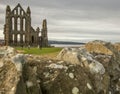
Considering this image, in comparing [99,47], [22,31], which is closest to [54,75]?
[99,47]

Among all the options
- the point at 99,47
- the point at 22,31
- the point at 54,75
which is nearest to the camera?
the point at 54,75

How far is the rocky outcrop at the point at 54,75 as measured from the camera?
294 inches

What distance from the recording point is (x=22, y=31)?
130750 mm

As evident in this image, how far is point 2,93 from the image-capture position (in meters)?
7.23

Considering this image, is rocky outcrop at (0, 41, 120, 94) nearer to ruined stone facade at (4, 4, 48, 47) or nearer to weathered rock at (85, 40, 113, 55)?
weathered rock at (85, 40, 113, 55)

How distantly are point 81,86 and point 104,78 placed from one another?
1.29m

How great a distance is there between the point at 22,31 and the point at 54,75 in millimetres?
122939

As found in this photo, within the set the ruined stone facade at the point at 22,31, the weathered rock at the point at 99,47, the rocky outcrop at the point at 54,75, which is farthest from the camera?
the ruined stone facade at the point at 22,31

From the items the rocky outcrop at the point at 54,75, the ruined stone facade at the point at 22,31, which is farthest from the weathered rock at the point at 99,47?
the ruined stone facade at the point at 22,31

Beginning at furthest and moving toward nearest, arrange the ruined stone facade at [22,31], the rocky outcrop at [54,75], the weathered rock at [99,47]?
the ruined stone facade at [22,31] < the weathered rock at [99,47] < the rocky outcrop at [54,75]

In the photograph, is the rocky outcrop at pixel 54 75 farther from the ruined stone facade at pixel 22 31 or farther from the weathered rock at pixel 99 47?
the ruined stone facade at pixel 22 31

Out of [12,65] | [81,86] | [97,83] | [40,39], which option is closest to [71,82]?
[81,86]

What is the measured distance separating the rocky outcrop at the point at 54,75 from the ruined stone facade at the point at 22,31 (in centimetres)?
11775

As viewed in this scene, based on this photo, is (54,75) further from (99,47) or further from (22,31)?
(22,31)
